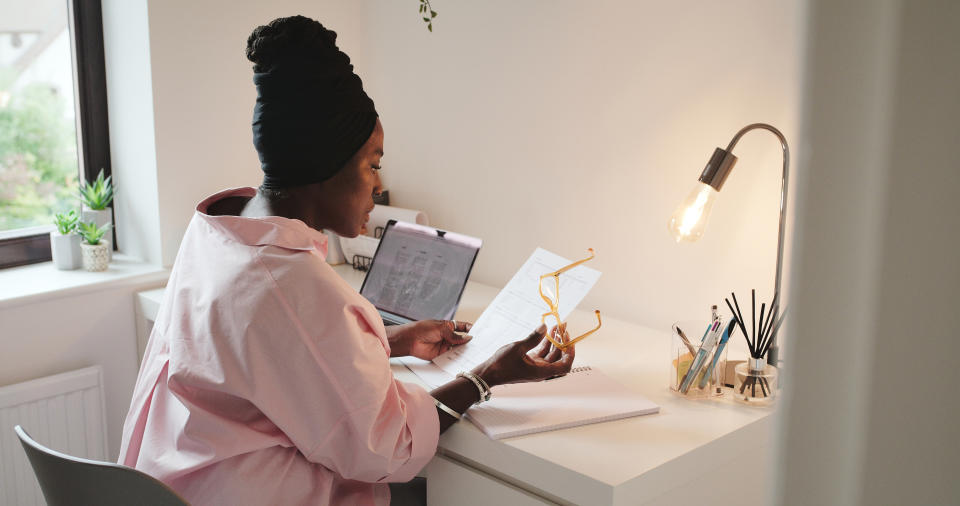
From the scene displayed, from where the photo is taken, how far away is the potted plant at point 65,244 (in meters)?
1.97

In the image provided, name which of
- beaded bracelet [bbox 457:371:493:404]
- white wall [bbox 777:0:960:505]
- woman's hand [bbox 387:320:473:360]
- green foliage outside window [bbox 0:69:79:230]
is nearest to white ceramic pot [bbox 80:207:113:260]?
green foliage outside window [bbox 0:69:79:230]

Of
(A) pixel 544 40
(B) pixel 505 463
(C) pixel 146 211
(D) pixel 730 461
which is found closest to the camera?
(B) pixel 505 463

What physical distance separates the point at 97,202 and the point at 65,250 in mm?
142

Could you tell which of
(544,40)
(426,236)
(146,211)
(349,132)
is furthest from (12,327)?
(544,40)

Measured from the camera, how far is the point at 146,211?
81.3 inches

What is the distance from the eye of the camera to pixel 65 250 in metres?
1.98

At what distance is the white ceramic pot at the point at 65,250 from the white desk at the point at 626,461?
1039mm

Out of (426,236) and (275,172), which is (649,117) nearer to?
(426,236)

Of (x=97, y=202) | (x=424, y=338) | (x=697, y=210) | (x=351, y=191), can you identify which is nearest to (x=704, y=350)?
(x=697, y=210)

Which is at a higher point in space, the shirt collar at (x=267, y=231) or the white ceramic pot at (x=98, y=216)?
the shirt collar at (x=267, y=231)

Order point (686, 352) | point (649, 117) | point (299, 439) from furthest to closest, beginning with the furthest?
point (649, 117)
point (686, 352)
point (299, 439)

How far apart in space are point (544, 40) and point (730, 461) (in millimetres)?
1081

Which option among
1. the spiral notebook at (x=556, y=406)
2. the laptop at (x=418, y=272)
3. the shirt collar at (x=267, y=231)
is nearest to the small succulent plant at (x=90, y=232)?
the laptop at (x=418, y=272)

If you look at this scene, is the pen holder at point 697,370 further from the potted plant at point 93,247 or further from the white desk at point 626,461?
the potted plant at point 93,247
